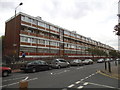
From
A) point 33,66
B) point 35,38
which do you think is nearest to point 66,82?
point 33,66

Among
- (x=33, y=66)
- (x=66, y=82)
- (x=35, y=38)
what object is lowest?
(x=66, y=82)

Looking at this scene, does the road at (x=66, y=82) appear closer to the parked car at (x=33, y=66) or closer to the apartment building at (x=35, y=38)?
the parked car at (x=33, y=66)

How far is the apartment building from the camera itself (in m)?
31.8

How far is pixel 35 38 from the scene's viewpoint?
35.7 m

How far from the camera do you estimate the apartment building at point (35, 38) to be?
104 feet

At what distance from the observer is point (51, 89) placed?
22.2ft

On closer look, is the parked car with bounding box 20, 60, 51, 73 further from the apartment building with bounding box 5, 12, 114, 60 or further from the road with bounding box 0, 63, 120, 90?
the apartment building with bounding box 5, 12, 114, 60

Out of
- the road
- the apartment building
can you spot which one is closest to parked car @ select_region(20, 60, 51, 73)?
the road

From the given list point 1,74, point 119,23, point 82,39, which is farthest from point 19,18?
point 82,39

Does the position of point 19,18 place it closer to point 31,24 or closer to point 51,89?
point 31,24

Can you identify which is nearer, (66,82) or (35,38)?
(66,82)

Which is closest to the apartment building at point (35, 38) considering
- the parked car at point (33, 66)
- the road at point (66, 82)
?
the parked car at point (33, 66)

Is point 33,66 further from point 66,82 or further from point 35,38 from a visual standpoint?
point 35,38

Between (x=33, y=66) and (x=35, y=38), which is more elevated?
(x=35, y=38)
